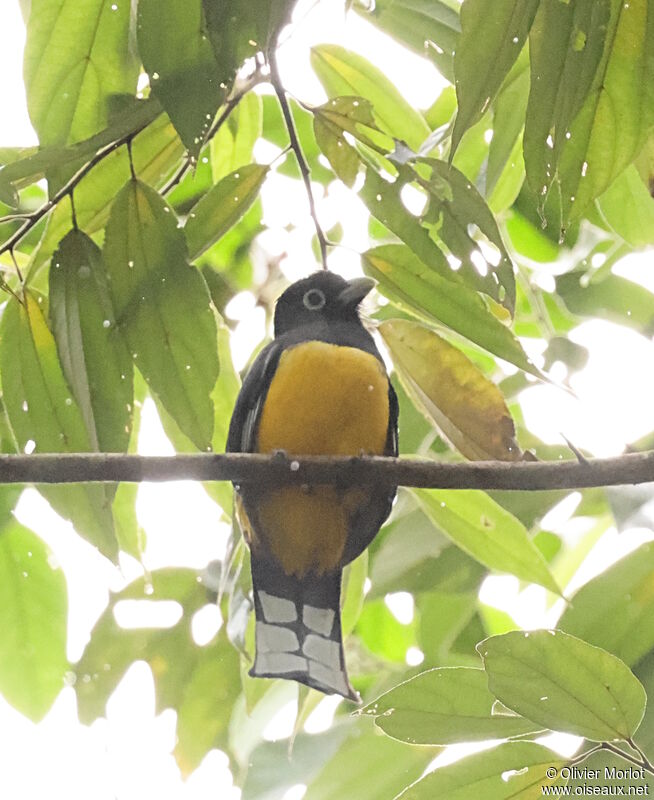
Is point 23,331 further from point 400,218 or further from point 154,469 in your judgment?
point 400,218

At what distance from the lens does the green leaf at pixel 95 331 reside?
1787 mm

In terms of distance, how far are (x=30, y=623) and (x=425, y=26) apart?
156cm

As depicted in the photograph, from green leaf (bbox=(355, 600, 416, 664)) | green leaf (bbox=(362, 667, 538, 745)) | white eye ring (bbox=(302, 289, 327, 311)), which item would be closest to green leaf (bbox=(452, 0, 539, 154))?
green leaf (bbox=(362, 667, 538, 745))

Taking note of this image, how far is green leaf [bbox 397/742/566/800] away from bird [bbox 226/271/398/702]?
2.04 feet

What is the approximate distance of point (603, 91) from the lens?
1.47 meters

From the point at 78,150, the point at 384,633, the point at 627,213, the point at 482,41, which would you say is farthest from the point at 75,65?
the point at 384,633

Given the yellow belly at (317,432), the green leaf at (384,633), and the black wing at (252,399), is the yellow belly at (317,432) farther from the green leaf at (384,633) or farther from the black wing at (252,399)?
the green leaf at (384,633)

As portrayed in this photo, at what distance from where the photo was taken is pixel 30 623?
229 centimetres

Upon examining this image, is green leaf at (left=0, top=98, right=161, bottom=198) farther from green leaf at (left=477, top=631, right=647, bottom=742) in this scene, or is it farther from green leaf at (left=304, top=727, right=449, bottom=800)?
green leaf at (left=304, top=727, right=449, bottom=800)

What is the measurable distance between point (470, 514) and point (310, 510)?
0.60 metres

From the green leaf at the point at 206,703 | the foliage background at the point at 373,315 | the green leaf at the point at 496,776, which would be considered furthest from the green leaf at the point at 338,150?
the green leaf at the point at 206,703

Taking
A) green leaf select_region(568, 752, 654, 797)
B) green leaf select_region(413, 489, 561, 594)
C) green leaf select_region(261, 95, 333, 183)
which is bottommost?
green leaf select_region(568, 752, 654, 797)

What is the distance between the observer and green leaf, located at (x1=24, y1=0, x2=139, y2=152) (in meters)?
1.61

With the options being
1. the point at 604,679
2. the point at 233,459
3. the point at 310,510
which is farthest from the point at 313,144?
the point at 604,679
